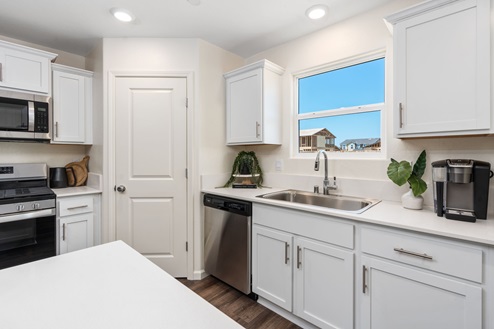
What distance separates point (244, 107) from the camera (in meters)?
2.57

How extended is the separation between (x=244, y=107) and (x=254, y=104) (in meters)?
0.14

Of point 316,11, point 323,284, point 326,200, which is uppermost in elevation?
point 316,11

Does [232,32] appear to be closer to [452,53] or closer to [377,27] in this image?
[377,27]

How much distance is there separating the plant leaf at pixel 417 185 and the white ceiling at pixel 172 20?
4.59 ft

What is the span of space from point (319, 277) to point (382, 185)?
0.88 m

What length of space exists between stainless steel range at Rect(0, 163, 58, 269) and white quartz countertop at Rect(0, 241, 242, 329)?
1.53 meters

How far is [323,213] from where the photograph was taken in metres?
1.61

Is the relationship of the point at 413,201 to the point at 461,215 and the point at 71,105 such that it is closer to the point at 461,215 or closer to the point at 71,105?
the point at 461,215

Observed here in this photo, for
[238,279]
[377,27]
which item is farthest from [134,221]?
[377,27]

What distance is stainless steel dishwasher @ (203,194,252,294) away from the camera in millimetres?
2113

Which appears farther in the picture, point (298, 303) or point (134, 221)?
point (134, 221)

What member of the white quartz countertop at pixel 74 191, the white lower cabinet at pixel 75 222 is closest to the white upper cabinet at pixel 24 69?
the white quartz countertop at pixel 74 191

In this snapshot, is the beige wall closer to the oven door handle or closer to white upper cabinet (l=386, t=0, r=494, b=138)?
white upper cabinet (l=386, t=0, r=494, b=138)

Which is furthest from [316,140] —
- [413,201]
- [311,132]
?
[413,201]
